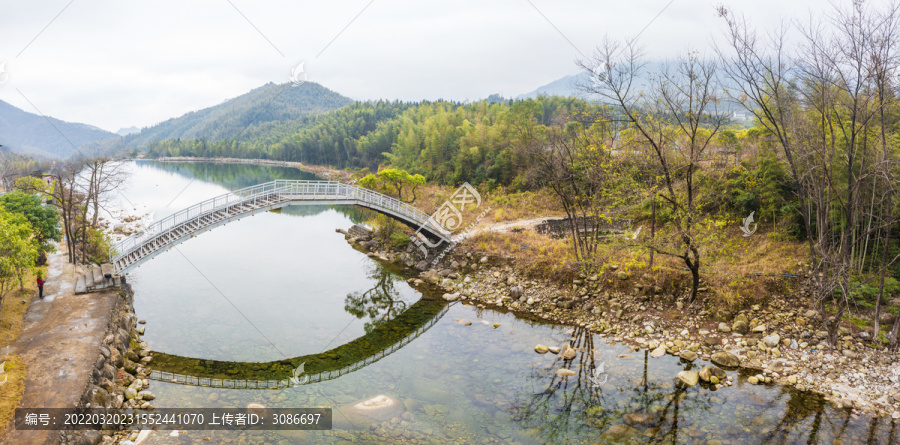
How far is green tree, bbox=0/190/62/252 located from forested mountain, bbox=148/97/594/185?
82.3 ft

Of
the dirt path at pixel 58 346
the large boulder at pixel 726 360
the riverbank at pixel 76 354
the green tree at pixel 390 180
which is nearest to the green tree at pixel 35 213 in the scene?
the dirt path at pixel 58 346

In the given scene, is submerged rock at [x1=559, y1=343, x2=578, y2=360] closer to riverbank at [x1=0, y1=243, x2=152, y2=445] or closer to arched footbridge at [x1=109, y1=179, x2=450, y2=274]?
arched footbridge at [x1=109, y1=179, x2=450, y2=274]

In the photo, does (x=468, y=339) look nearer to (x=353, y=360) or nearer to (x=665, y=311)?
(x=353, y=360)

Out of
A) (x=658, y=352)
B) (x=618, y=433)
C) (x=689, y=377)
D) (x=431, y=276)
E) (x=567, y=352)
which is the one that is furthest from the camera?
(x=431, y=276)

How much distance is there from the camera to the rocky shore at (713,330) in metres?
14.3

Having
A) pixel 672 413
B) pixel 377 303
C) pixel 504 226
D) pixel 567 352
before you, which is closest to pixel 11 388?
pixel 377 303

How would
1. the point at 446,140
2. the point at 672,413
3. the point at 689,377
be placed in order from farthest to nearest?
the point at 446,140, the point at 689,377, the point at 672,413

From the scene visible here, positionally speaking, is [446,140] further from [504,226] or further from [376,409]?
[376,409]

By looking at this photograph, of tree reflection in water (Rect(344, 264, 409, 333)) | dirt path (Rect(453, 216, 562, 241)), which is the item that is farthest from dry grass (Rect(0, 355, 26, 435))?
dirt path (Rect(453, 216, 562, 241))

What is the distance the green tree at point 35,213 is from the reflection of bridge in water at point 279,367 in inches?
424

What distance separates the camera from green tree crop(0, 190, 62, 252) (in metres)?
21.7

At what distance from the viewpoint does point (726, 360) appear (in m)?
16.1

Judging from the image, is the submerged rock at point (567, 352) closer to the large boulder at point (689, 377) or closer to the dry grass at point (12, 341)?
the large boulder at point (689, 377)

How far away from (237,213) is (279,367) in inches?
366
